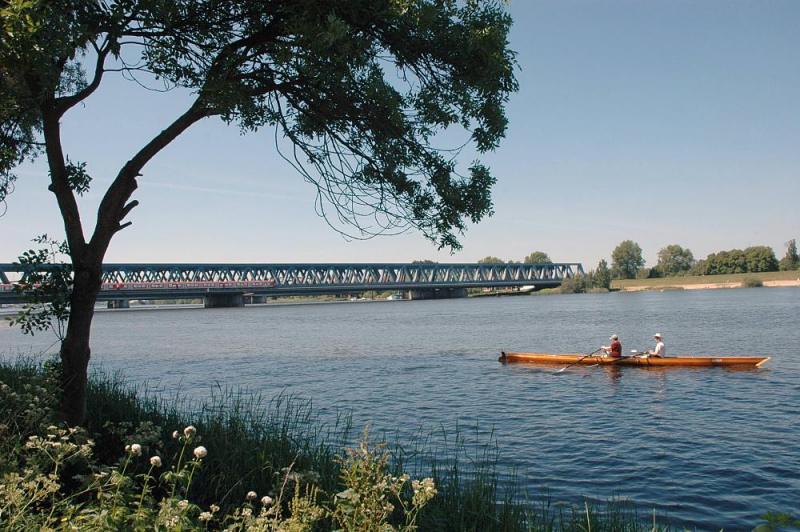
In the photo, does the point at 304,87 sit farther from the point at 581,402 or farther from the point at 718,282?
the point at 718,282

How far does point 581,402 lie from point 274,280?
426 ft

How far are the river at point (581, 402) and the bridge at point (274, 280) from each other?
268ft

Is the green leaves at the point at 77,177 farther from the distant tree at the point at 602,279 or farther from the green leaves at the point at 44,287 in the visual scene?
the distant tree at the point at 602,279

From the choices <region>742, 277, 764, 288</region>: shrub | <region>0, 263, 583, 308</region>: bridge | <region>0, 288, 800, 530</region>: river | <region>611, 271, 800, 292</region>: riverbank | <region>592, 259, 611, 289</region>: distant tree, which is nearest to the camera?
<region>0, 288, 800, 530</region>: river

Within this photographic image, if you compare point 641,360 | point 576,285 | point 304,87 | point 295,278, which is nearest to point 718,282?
point 576,285

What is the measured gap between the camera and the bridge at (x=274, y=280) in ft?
424

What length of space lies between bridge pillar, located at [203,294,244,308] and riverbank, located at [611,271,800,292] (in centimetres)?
11071

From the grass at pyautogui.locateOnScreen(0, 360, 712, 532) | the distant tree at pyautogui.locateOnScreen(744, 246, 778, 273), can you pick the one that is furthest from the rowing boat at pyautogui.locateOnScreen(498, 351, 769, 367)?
the distant tree at pyautogui.locateOnScreen(744, 246, 778, 273)

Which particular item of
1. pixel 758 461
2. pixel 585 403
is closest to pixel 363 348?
pixel 585 403

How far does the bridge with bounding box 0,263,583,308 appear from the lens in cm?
12925

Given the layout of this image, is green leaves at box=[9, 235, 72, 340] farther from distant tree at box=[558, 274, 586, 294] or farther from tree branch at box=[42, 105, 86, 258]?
distant tree at box=[558, 274, 586, 294]

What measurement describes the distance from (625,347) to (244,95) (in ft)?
126

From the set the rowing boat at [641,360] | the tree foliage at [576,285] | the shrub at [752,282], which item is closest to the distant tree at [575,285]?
the tree foliage at [576,285]

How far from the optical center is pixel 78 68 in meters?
13.3
